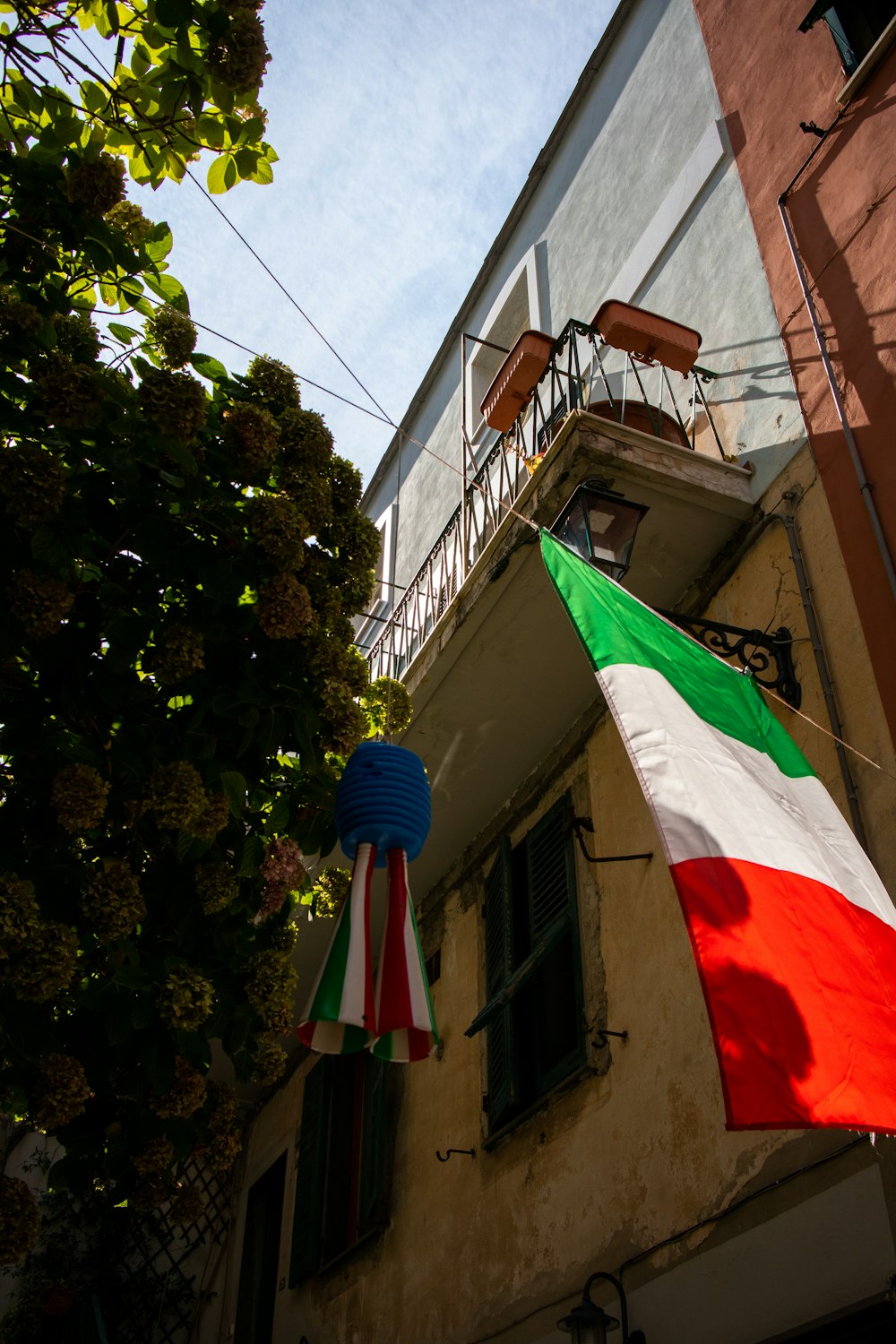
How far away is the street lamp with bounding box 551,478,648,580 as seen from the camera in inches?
202

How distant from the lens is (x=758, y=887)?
2.75 m

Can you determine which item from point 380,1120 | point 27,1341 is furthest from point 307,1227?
point 27,1341

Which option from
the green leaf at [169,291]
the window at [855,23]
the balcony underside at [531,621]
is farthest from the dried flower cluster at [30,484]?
Result: the window at [855,23]

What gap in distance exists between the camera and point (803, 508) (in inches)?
208

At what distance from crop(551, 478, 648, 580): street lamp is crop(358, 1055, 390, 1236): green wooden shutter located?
3940 millimetres

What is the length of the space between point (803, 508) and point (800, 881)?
284 centimetres

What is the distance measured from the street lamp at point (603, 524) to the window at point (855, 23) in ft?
9.02

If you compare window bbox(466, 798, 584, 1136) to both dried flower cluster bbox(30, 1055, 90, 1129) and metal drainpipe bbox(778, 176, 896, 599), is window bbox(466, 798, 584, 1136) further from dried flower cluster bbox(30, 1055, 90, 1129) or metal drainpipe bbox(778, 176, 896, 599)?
dried flower cluster bbox(30, 1055, 90, 1129)

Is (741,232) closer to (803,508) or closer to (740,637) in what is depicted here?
(803,508)

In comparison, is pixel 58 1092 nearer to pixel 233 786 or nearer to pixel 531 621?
pixel 233 786

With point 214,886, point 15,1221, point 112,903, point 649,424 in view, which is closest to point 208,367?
point 214,886

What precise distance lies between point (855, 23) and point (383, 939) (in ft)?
18.9

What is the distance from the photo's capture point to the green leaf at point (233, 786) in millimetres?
3432

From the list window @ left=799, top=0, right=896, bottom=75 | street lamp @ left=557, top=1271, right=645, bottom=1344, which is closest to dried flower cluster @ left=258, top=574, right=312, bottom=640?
street lamp @ left=557, top=1271, right=645, bottom=1344
